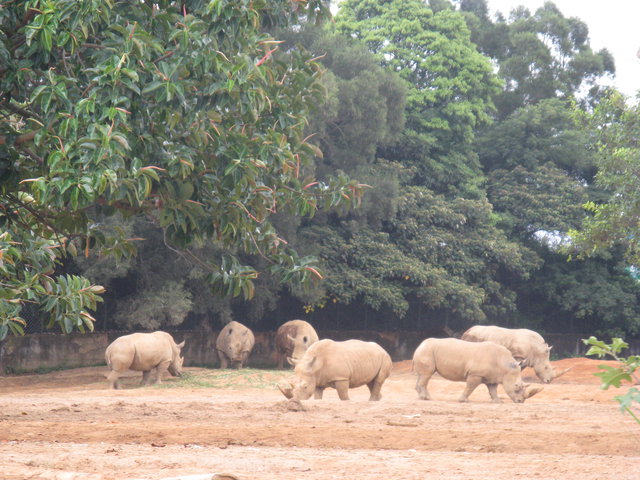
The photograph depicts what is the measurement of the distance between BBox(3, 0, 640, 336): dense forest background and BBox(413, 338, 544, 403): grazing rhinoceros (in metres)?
6.60

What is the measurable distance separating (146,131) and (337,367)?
815cm

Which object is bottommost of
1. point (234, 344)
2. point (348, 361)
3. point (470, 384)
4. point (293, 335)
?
point (470, 384)

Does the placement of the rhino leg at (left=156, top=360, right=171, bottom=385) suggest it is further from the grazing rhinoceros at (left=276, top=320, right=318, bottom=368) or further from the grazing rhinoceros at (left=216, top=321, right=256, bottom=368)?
the grazing rhinoceros at (left=276, top=320, right=318, bottom=368)

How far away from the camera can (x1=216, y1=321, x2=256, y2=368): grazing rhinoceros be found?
22.2 meters

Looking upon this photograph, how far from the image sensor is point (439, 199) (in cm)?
2844

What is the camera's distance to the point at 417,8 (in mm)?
30984

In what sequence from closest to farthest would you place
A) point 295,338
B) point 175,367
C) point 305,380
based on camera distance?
1. point 305,380
2. point 175,367
3. point 295,338

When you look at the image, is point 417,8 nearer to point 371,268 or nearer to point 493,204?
point 493,204

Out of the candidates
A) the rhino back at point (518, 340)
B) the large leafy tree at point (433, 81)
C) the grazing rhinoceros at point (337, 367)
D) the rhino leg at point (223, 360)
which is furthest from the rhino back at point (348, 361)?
the large leafy tree at point (433, 81)

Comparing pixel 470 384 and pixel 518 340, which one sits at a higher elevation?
pixel 518 340

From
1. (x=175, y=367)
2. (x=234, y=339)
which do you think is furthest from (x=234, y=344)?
(x=175, y=367)

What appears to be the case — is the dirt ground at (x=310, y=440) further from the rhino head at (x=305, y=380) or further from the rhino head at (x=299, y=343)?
the rhino head at (x=299, y=343)

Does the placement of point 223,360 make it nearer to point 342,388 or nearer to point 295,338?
point 295,338

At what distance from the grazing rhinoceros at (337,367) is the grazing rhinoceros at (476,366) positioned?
1094mm
